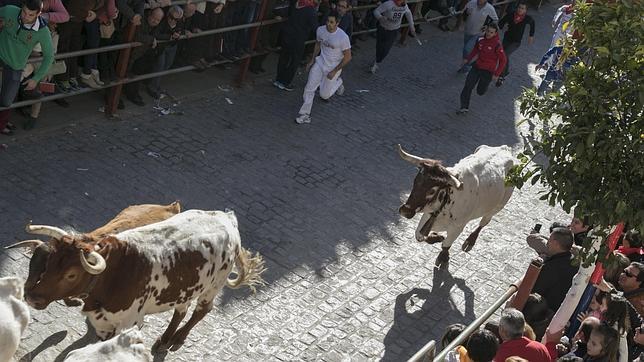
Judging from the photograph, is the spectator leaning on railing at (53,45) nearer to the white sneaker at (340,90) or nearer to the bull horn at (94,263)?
the bull horn at (94,263)

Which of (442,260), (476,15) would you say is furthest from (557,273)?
(476,15)

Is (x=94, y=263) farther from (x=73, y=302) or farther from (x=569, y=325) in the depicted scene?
(x=569, y=325)

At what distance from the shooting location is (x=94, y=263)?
22.3 ft

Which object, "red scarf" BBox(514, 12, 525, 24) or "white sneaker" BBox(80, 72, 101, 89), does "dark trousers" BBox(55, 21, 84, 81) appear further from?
"red scarf" BBox(514, 12, 525, 24)

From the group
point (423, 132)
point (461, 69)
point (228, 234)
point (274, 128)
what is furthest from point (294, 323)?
point (461, 69)

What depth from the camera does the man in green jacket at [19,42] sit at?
10094mm

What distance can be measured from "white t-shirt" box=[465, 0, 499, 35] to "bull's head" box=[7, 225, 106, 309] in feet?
42.7

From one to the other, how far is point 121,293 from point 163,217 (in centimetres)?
109

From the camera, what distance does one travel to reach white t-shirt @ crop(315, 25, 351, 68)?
13930mm

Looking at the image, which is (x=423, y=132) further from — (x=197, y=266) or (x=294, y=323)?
(x=197, y=266)

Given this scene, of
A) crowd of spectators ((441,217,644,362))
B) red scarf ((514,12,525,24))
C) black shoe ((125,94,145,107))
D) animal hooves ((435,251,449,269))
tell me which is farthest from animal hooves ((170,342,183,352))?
red scarf ((514,12,525,24))

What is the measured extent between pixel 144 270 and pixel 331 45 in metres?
7.44

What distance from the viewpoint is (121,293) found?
7.20 metres

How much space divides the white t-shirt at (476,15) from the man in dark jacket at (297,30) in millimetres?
4760
